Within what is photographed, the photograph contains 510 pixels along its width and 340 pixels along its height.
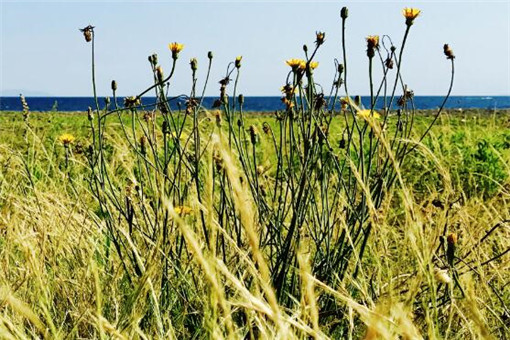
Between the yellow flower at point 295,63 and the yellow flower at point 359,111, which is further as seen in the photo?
the yellow flower at point 295,63

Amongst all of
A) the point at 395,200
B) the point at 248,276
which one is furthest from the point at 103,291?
the point at 395,200

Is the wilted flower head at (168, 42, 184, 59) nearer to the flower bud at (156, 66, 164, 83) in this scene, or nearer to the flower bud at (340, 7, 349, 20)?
the flower bud at (156, 66, 164, 83)

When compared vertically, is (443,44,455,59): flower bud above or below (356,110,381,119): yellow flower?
above

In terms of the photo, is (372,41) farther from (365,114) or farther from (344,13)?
(365,114)

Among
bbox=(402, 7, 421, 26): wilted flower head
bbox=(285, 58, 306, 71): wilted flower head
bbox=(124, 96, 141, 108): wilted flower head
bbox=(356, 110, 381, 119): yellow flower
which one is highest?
bbox=(402, 7, 421, 26): wilted flower head

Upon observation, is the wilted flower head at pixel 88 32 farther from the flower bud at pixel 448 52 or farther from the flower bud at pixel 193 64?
the flower bud at pixel 448 52

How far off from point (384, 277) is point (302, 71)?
2.65ft

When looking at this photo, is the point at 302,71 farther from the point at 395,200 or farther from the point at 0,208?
the point at 395,200

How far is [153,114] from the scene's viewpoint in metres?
1.82

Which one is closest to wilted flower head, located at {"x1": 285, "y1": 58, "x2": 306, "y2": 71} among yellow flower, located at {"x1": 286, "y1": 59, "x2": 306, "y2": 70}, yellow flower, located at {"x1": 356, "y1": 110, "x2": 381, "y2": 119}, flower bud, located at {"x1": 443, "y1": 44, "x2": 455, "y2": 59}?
yellow flower, located at {"x1": 286, "y1": 59, "x2": 306, "y2": 70}

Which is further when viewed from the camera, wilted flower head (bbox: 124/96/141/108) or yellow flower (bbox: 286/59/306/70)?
wilted flower head (bbox: 124/96/141/108)

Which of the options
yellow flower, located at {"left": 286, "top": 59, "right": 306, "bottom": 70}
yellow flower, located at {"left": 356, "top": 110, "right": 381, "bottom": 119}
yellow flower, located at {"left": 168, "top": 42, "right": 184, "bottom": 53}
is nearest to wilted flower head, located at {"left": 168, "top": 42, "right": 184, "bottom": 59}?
yellow flower, located at {"left": 168, "top": 42, "right": 184, "bottom": 53}

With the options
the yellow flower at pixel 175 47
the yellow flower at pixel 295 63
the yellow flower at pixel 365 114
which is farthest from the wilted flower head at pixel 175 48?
the yellow flower at pixel 365 114

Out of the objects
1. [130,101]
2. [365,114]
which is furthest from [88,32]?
[365,114]
